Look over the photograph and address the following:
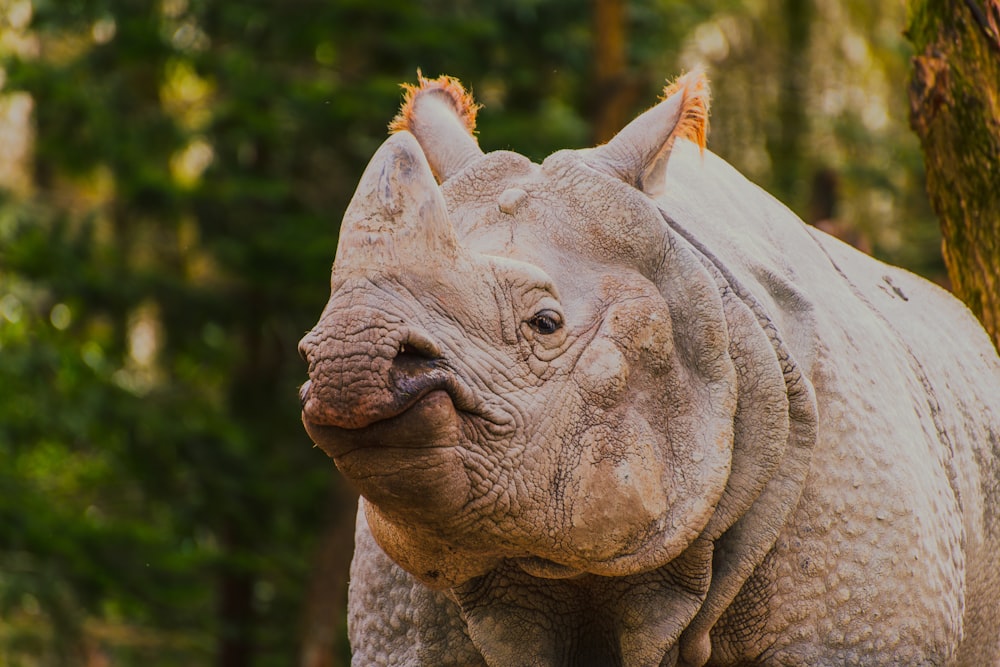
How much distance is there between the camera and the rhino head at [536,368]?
11.4 feet

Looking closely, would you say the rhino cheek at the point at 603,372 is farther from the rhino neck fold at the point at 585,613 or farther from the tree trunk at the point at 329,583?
the tree trunk at the point at 329,583

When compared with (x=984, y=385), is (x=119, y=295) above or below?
below

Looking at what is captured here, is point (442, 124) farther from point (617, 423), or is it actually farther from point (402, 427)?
point (402, 427)

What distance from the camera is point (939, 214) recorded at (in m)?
6.88

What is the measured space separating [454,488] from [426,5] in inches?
462

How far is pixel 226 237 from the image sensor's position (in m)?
14.5

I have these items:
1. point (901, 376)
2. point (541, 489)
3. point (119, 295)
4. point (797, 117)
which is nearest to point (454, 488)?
point (541, 489)

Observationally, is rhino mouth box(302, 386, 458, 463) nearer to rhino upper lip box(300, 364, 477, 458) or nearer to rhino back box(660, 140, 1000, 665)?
rhino upper lip box(300, 364, 477, 458)

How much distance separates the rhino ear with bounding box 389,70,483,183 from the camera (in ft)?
14.4

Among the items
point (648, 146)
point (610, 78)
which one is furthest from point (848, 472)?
point (610, 78)

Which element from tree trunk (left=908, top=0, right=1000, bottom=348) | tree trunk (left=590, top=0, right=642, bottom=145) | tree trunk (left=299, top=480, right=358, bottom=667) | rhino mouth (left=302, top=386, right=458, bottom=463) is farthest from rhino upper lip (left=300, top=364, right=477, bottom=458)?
tree trunk (left=299, top=480, right=358, bottom=667)

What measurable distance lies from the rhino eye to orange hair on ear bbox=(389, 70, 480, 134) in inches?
38.6

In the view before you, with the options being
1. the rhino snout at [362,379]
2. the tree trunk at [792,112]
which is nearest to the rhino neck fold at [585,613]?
the rhino snout at [362,379]

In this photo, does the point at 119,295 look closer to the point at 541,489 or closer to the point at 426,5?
the point at 426,5
